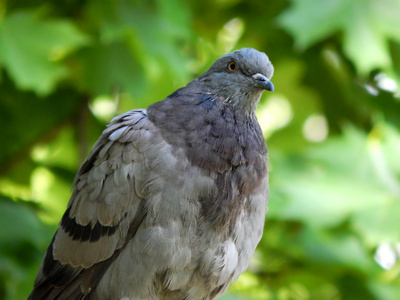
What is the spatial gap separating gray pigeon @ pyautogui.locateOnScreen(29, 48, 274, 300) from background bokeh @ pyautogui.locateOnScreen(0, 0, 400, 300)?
113cm

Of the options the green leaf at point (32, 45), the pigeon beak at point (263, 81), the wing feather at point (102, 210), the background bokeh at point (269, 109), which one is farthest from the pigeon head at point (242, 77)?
the green leaf at point (32, 45)

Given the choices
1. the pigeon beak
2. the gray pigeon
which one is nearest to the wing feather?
the gray pigeon

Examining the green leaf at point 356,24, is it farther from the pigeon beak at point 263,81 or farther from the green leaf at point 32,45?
the green leaf at point 32,45

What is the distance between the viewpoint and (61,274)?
364 cm

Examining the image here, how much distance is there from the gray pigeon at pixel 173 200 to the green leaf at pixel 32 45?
1.07m

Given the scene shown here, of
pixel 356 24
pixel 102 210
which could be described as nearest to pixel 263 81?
pixel 102 210

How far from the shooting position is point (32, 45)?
4414 mm

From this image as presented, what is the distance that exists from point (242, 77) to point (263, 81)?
161mm

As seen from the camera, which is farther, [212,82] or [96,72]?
[96,72]

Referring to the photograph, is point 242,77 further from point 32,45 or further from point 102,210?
point 32,45

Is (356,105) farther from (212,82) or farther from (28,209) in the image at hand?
(28,209)

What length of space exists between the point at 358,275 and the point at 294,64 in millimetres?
2091

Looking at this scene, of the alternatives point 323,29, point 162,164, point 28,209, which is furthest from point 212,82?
point 28,209

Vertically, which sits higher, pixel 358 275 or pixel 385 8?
pixel 385 8
